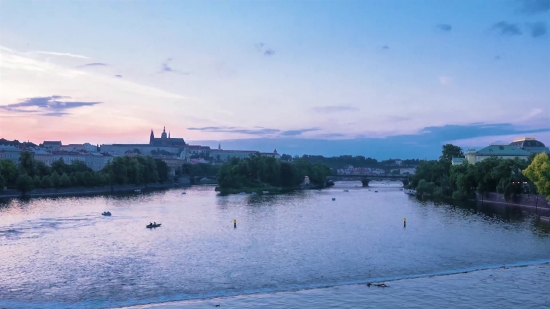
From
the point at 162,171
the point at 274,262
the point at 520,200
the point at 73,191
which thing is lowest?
the point at 274,262

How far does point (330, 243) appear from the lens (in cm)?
2931

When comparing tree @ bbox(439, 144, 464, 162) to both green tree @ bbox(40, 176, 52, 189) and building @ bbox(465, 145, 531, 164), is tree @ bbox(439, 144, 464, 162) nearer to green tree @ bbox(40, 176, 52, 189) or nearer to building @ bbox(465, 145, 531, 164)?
building @ bbox(465, 145, 531, 164)

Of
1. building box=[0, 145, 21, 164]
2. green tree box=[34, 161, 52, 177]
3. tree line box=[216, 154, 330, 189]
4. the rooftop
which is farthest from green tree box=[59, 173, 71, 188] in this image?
the rooftop

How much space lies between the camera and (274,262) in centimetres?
2400

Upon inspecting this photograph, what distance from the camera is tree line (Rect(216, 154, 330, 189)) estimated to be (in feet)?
280

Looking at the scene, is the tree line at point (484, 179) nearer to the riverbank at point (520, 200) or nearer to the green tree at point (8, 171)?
the riverbank at point (520, 200)

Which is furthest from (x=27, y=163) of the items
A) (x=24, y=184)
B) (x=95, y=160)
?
(x=95, y=160)

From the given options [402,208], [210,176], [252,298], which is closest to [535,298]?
[252,298]

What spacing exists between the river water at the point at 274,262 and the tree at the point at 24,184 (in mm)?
26619

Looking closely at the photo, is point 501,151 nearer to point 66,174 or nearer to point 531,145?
point 531,145

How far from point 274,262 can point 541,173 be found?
96.3 ft

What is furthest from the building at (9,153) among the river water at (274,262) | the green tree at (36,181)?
the river water at (274,262)

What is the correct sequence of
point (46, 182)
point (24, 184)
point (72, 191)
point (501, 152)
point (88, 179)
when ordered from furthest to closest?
point (501, 152)
point (88, 179)
point (72, 191)
point (46, 182)
point (24, 184)

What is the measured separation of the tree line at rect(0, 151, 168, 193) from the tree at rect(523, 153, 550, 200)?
5389 cm
